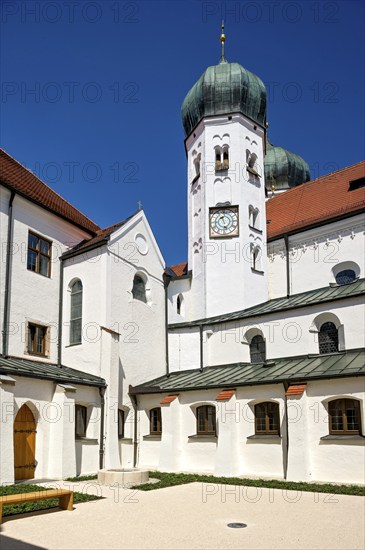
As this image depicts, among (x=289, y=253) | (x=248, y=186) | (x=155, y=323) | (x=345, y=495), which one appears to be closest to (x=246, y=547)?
(x=345, y=495)

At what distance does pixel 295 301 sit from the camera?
22250 millimetres

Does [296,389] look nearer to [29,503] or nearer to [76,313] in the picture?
[29,503]

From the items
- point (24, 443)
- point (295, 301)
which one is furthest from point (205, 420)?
point (24, 443)

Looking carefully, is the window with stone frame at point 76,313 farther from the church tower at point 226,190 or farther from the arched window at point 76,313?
the church tower at point 226,190

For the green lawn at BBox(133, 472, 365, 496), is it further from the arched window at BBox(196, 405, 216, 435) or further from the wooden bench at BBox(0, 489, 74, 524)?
the wooden bench at BBox(0, 489, 74, 524)

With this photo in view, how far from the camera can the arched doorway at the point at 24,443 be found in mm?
16469

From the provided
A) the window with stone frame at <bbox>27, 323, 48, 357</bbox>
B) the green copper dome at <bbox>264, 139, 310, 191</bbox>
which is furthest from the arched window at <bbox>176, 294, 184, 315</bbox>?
the green copper dome at <bbox>264, 139, 310, 191</bbox>

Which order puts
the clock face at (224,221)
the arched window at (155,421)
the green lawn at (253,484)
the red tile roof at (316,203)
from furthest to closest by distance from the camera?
the clock face at (224,221), the red tile roof at (316,203), the arched window at (155,421), the green lawn at (253,484)

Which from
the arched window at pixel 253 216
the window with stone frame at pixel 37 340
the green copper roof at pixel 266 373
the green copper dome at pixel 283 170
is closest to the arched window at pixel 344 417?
the green copper roof at pixel 266 373

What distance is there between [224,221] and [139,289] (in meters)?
5.34

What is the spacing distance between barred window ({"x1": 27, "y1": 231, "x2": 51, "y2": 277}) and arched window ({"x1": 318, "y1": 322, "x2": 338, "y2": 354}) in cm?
1086

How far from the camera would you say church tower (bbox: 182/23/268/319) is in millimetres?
24906

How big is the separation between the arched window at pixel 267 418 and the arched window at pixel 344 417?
1997 mm

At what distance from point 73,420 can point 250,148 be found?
15.9m
